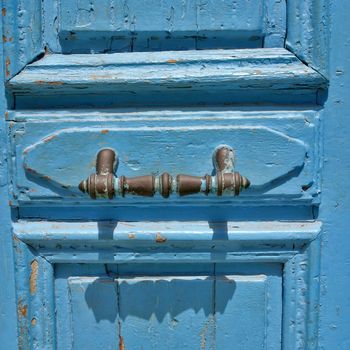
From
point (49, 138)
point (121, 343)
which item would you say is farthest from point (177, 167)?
point (121, 343)

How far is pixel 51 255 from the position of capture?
72 centimetres

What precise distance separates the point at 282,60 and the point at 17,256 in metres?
0.46

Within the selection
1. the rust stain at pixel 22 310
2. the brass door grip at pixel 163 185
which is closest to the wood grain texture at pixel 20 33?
the brass door grip at pixel 163 185

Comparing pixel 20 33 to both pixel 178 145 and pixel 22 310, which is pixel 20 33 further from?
pixel 22 310

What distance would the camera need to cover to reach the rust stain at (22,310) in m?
0.73

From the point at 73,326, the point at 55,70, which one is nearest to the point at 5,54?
the point at 55,70

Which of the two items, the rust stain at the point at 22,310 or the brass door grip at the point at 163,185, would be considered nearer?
the brass door grip at the point at 163,185

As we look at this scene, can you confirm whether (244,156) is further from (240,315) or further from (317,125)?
(240,315)

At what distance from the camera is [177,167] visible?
0.69 meters

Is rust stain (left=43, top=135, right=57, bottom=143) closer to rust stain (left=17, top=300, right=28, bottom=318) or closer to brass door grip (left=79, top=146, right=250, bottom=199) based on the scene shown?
brass door grip (left=79, top=146, right=250, bottom=199)

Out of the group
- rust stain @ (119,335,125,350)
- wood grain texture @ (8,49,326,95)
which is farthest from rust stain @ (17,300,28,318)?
wood grain texture @ (8,49,326,95)

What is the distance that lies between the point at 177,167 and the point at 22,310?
0.31m

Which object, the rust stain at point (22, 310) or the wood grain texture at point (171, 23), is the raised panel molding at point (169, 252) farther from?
the wood grain texture at point (171, 23)

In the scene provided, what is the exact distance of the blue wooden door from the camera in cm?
67
